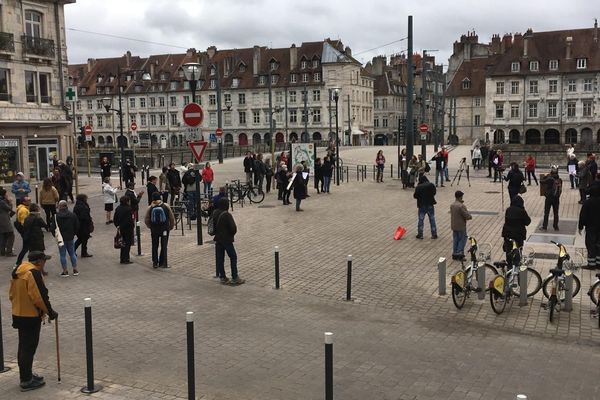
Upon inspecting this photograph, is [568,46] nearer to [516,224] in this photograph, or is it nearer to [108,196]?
[108,196]

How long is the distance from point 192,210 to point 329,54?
242 feet

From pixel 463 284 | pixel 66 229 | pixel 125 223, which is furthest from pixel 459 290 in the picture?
pixel 66 229

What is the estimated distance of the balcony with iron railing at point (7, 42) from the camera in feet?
111

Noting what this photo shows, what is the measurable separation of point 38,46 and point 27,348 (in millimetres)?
33104

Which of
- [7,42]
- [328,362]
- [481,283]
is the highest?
[7,42]

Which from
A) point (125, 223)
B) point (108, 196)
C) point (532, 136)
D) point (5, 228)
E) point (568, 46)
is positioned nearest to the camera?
point (125, 223)

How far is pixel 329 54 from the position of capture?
89.8 metres

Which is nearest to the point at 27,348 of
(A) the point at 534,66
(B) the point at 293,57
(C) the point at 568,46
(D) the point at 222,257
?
(D) the point at 222,257

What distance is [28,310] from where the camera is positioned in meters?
7.12

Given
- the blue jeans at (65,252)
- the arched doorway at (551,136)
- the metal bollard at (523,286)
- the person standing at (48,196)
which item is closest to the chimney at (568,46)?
the arched doorway at (551,136)

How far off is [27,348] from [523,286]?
7.58 meters

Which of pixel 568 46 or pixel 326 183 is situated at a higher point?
pixel 568 46

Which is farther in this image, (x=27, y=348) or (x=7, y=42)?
(x=7, y=42)

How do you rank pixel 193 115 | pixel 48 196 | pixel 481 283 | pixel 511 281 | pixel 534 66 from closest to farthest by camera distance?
pixel 511 281, pixel 481 283, pixel 193 115, pixel 48 196, pixel 534 66
